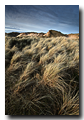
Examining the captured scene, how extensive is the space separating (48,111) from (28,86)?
0.61 meters
